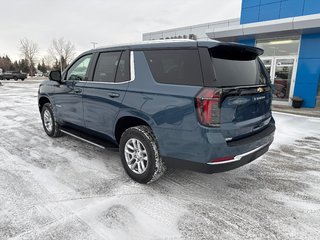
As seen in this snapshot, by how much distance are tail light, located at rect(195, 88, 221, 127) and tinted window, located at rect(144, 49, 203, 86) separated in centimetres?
17

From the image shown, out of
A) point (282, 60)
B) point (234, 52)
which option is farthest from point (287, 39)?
point (234, 52)

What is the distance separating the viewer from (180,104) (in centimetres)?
267

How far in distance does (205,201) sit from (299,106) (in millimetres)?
10263

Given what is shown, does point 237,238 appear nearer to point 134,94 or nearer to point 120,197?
point 120,197

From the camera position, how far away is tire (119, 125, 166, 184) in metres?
3.06

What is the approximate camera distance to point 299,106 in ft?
36.4

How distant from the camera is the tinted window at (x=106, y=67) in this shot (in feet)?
11.9

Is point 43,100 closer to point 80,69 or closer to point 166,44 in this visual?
point 80,69

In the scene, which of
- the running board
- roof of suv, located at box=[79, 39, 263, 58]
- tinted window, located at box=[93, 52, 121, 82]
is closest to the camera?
roof of suv, located at box=[79, 39, 263, 58]

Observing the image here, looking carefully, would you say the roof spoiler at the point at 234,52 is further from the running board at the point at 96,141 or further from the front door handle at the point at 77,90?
the front door handle at the point at 77,90

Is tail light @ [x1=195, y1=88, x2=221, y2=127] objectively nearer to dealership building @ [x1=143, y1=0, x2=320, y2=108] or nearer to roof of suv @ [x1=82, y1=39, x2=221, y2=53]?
roof of suv @ [x1=82, y1=39, x2=221, y2=53]

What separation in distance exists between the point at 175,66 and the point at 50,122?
3.74 metres

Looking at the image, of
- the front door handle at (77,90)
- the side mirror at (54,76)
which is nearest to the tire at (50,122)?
the side mirror at (54,76)

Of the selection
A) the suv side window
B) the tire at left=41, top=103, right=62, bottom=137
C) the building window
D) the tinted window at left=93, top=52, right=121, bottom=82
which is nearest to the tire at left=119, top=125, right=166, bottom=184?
the tinted window at left=93, top=52, right=121, bottom=82
